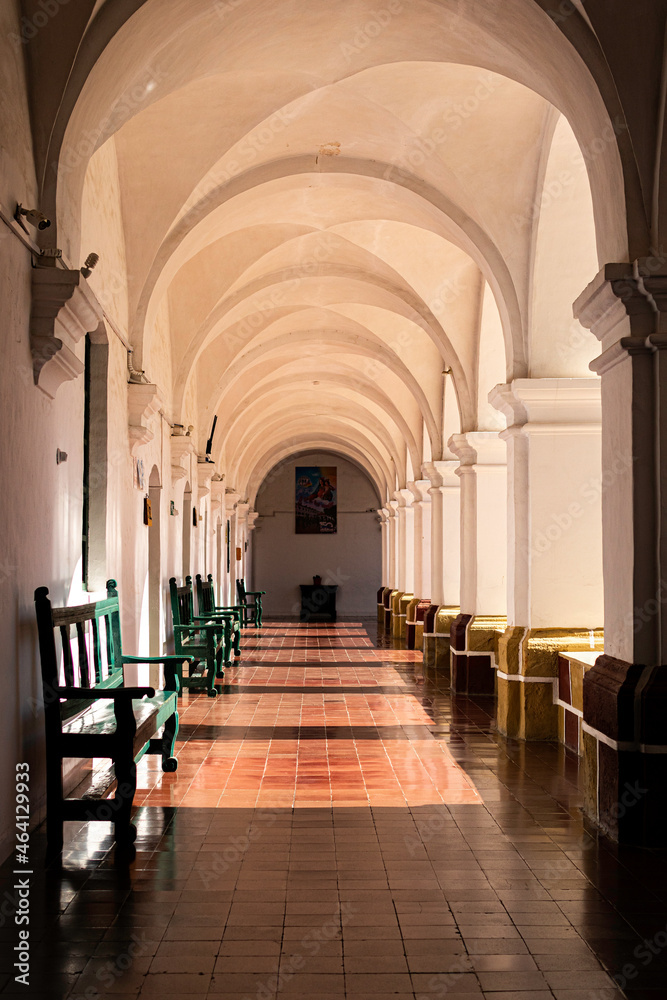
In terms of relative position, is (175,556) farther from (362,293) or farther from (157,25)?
(157,25)

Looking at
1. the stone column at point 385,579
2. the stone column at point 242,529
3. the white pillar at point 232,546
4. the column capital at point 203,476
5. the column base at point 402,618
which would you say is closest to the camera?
the column capital at point 203,476

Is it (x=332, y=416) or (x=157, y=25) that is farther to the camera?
(x=332, y=416)

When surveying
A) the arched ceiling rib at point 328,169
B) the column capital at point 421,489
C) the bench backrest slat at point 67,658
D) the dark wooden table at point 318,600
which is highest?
the arched ceiling rib at point 328,169

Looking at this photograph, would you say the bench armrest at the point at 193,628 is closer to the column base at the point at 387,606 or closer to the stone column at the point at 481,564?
the stone column at the point at 481,564

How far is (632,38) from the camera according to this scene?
488cm

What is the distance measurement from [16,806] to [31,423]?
1.97 metres

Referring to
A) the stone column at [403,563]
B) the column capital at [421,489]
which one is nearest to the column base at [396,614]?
the stone column at [403,563]

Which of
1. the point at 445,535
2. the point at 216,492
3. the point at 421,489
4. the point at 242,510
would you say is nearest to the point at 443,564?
the point at 445,535

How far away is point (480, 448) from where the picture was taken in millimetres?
10719

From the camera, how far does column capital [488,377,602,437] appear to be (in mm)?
7664

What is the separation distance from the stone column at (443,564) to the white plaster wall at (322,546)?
18129mm

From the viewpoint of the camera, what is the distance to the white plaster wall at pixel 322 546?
3186cm

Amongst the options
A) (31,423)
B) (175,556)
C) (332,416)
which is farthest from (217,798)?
(332,416)

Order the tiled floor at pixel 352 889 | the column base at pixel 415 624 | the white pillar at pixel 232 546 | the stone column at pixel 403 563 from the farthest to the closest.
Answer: the white pillar at pixel 232 546, the stone column at pixel 403 563, the column base at pixel 415 624, the tiled floor at pixel 352 889
